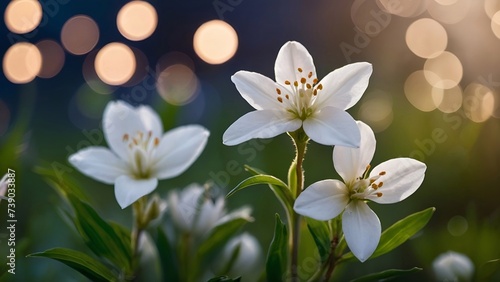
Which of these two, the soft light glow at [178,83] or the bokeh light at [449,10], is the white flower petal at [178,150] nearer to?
the soft light glow at [178,83]

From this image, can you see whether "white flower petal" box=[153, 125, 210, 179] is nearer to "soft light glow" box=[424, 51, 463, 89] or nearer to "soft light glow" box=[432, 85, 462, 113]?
"soft light glow" box=[432, 85, 462, 113]

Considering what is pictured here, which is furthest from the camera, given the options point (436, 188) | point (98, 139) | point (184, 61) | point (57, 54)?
point (184, 61)

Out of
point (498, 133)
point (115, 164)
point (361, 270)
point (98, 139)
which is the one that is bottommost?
point (361, 270)

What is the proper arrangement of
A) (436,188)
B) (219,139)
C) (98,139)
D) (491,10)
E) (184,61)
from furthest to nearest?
1. (184,61)
2. (491,10)
3. (219,139)
4. (98,139)
5. (436,188)

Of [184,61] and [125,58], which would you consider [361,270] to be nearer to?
[125,58]

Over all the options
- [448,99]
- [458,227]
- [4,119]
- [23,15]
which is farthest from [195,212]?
[4,119]

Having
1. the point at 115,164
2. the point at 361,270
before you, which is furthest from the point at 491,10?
the point at 115,164

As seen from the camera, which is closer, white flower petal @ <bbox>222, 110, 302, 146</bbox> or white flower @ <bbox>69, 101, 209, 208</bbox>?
white flower petal @ <bbox>222, 110, 302, 146</bbox>

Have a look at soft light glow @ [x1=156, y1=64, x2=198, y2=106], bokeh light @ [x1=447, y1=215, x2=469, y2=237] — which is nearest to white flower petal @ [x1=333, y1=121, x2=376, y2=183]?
bokeh light @ [x1=447, y1=215, x2=469, y2=237]
